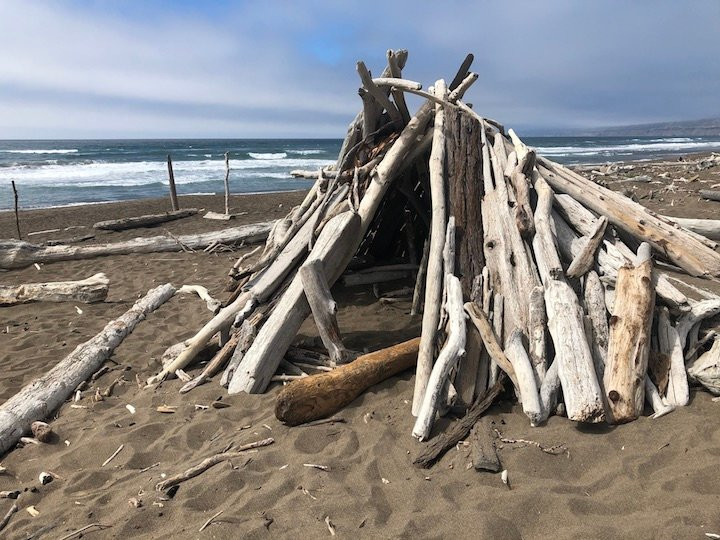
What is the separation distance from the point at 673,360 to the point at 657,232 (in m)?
1.44

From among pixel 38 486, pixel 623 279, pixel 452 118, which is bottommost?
pixel 38 486

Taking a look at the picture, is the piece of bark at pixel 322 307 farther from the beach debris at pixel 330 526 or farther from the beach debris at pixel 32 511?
the beach debris at pixel 32 511

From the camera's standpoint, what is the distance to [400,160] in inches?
209

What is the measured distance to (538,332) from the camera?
147 inches

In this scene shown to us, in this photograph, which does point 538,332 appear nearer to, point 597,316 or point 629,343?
point 597,316

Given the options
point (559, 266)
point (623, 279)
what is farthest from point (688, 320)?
point (559, 266)

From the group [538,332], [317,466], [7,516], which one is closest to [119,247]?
[7,516]

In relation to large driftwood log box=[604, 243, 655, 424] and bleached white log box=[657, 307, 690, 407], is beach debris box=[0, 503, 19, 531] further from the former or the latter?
bleached white log box=[657, 307, 690, 407]

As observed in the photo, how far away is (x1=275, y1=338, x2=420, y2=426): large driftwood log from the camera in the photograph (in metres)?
3.70

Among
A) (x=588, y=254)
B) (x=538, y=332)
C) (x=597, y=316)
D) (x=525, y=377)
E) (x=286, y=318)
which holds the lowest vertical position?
(x=525, y=377)

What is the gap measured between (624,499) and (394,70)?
4.46 m

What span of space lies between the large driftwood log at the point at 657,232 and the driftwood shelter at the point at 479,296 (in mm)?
14

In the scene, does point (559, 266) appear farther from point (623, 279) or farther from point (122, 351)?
point (122, 351)

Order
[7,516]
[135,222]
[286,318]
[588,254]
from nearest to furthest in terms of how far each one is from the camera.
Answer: [7,516]
[588,254]
[286,318]
[135,222]
